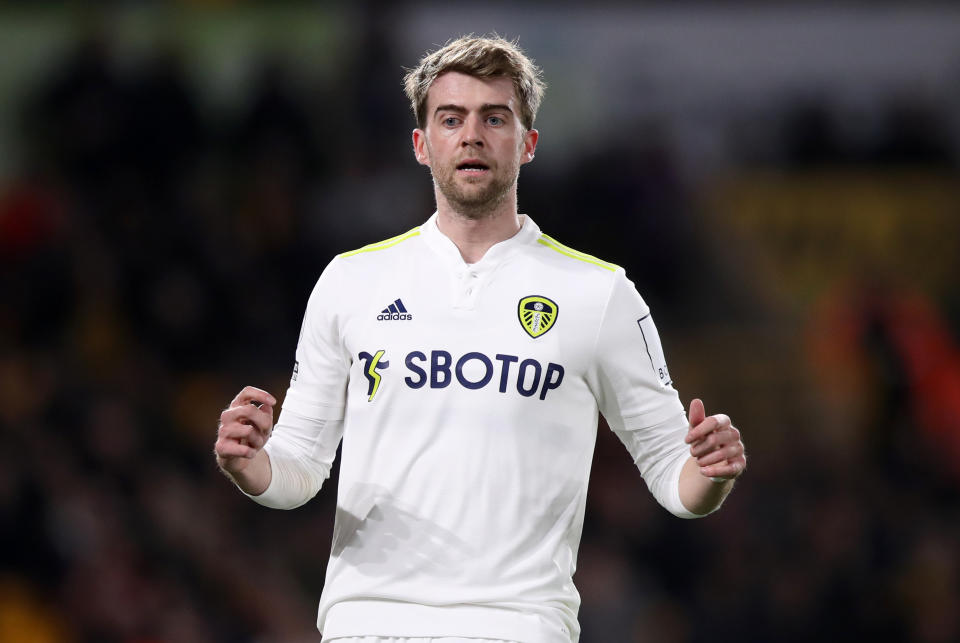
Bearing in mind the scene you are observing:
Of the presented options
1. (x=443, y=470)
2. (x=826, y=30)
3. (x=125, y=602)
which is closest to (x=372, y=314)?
(x=443, y=470)

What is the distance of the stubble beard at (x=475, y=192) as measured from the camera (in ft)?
11.8

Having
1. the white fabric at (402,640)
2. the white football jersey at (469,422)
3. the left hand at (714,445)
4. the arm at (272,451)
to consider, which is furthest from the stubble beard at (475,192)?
the white fabric at (402,640)

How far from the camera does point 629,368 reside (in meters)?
3.56

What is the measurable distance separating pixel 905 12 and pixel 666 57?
1979mm

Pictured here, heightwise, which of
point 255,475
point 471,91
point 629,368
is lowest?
point 255,475

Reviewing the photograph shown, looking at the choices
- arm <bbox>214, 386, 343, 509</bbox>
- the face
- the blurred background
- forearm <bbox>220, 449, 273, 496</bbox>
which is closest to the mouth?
the face

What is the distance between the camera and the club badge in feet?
11.5

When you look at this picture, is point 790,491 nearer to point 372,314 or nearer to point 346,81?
point 346,81

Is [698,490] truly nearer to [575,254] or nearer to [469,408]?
[469,408]

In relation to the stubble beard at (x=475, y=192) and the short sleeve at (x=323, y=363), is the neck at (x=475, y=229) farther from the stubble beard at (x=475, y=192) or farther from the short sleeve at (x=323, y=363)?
the short sleeve at (x=323, y=363)

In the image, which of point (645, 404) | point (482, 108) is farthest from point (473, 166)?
point (645, 404)

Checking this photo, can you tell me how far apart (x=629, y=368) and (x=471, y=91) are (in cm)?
83

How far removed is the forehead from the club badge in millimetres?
514

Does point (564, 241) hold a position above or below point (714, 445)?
below
